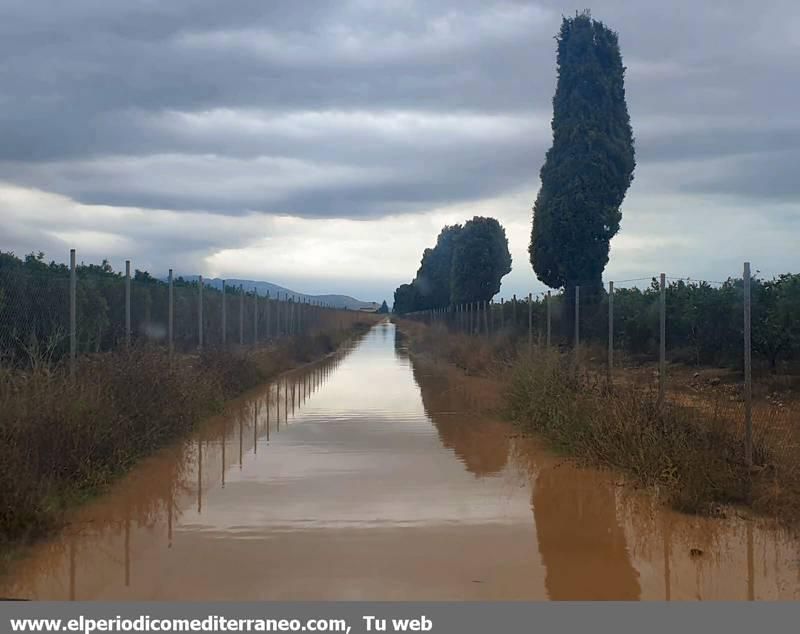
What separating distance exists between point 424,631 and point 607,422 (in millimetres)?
5801

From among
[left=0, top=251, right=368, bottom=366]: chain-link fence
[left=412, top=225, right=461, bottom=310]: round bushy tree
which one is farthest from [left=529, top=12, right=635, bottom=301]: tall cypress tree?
[left=412, top=225, right=461, bottom=310]: round bushy tree

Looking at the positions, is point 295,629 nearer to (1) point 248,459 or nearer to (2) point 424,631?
(2) point 424,631

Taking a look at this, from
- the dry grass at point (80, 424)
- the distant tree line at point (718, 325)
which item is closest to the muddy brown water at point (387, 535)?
the dry grass at point (80, 424)

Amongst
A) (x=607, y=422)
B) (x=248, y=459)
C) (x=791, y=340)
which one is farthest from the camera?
(x=791, y=340)

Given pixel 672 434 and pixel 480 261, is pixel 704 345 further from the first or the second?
pixel 480 261

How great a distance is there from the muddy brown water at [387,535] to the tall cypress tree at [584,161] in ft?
44.8

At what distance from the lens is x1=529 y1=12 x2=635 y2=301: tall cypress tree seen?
25.8 metres

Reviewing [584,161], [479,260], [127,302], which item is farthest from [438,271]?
[127,302]

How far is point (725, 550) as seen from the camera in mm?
7492

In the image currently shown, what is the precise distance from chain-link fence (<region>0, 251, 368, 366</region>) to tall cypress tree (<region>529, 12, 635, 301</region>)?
8.86 m

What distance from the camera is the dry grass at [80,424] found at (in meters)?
7.49

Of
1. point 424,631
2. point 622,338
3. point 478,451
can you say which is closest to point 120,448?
point 478,451

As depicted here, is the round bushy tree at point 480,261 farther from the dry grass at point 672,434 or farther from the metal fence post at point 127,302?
the metal fence post at point 127,302

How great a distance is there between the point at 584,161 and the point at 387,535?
63.9ft
